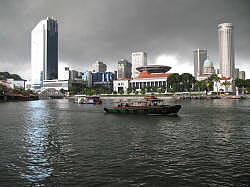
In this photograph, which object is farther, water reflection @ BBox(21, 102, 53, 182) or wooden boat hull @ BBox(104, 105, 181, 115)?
wooden boat hull @ BBox(104, 105, 181, 115)

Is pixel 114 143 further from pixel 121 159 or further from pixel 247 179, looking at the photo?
pixel 247 179

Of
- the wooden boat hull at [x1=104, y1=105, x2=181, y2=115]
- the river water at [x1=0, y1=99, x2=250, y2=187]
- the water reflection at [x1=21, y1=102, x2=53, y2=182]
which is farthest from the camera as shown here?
the wooden boat hull at [x1=104, y1=105, x2=181, y2=115]

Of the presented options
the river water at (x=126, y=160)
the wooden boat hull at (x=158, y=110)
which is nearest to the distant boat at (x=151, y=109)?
the wooden boat hull at (x=158, y=110)

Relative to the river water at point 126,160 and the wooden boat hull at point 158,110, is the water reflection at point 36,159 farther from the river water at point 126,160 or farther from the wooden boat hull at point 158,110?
the wooden boat hull at point 158,110

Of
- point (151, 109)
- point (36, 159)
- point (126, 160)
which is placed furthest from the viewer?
point (151, 109)

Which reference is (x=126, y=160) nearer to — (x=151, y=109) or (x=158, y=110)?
(x=158, y=110)

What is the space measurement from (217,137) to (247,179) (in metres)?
18.6

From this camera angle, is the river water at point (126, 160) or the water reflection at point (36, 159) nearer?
the river water at point (126, 160)

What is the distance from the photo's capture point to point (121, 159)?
27.5m

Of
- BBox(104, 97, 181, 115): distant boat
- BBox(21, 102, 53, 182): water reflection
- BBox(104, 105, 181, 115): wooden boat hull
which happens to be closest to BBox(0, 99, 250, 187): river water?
BBox(21, 102, 53, 182): water reflection

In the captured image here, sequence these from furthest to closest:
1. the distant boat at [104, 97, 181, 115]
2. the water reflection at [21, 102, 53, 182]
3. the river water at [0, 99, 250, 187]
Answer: the distant boat at [104, 97, 181, 115]
the water reflection at [21, 102, 53, 182]
the river water at [0, 99, 250, 187]

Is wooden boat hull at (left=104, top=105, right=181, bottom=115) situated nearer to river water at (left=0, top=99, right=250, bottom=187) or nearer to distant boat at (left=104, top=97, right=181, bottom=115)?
distant boat at (left=104, top=97, right=181, bottom=115)

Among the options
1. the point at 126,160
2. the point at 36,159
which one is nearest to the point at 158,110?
the point at 126,160

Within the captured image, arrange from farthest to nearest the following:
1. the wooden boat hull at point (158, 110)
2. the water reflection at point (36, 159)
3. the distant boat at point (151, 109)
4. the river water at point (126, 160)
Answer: the distant boat at point (151, 109)
the wooden boat hull at point (158, 110)
the water reflection at point (36, 159)
the river water at point (126, 160)
